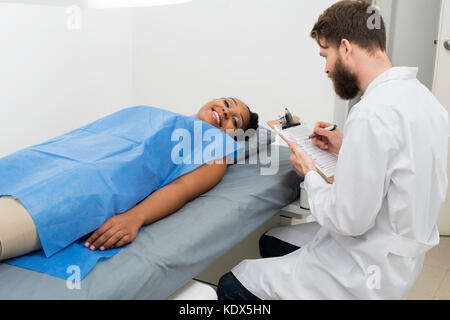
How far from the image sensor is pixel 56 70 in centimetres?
288

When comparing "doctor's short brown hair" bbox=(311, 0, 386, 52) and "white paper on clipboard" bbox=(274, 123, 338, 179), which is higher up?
"doctor's short brown hair" bbox=(311, 0, 386, 52)

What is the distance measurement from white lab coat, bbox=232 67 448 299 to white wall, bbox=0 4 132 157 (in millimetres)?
1956

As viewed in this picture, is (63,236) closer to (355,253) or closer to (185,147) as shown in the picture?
(185,147)

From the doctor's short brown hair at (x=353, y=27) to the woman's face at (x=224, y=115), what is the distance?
2.40 ft

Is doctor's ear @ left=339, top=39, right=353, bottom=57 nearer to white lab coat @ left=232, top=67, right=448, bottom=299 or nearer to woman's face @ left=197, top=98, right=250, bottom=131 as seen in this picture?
white lab coat @ left=232, top=67, right=448, bottom=299

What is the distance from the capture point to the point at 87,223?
1218 millimetres

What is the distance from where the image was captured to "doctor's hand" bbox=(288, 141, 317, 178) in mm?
1386

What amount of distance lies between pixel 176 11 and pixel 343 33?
7.16ft

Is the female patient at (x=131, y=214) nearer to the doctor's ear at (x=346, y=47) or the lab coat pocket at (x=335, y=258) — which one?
the lab coat pocket at (x=335, y=258)

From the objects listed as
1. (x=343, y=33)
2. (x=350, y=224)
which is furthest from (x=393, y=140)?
(x=343, y=33)

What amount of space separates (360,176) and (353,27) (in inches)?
17.1

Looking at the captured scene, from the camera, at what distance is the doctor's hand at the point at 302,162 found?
54.6 inches

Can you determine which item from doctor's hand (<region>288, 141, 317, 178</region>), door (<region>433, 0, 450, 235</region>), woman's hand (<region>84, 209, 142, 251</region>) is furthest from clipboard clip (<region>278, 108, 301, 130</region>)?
door (<region>433, 0, 450, 235</region>)

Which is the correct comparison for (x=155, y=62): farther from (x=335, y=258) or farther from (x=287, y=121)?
(x=335, y=258)
